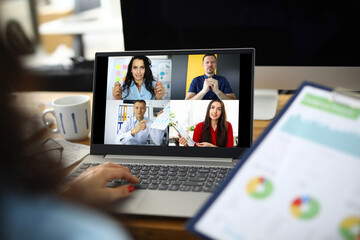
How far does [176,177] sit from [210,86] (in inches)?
9.1

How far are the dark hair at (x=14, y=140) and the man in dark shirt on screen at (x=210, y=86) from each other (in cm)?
50

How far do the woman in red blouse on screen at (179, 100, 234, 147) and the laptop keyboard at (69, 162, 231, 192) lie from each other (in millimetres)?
74

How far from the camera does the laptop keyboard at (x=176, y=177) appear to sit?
27.3 inches

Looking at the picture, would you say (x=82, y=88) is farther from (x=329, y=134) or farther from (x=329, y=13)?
(x=329, y=134)

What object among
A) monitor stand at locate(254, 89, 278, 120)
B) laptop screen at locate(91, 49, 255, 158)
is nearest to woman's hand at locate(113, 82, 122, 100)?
laptop screen at locate(91, 49, 255, 158)

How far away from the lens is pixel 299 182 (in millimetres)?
483

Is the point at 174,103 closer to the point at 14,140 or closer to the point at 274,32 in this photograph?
the point at 274,32

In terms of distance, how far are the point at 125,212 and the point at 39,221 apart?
1.01ft

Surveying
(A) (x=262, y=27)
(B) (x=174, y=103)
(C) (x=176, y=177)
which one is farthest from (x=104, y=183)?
(A) (x=262, y=27)

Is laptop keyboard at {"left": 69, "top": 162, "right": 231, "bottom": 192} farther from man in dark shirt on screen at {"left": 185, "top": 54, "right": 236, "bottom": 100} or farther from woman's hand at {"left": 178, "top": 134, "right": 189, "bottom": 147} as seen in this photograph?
man in dark shirt on screen at {"left": 185, "top": 54, "right": 236, "bottom": 100}

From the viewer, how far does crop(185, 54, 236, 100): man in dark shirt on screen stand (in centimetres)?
82

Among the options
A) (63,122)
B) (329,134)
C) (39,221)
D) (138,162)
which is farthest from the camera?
(63,122)

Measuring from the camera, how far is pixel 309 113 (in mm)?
543

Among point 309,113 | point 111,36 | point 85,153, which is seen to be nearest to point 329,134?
point 309,113
